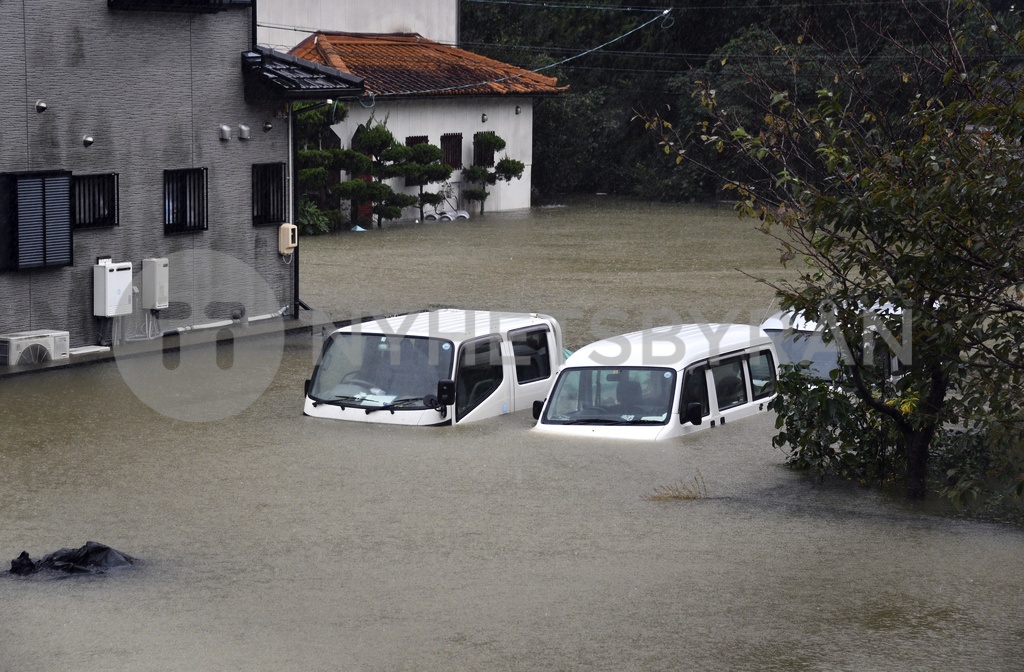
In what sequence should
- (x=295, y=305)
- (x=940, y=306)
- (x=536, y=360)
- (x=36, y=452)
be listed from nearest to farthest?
(x=940, y=306)
(x=36, y=452)
(x=536, y=360)
(x=295, y=305)

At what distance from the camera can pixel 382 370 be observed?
14836 millimetres

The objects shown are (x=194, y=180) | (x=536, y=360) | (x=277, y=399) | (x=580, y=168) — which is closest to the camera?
(x=536, y=360)

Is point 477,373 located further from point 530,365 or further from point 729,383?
point 729,383

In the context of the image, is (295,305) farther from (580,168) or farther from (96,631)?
(580,168)

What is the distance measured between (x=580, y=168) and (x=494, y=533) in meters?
38.6

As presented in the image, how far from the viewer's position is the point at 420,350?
1466 cm

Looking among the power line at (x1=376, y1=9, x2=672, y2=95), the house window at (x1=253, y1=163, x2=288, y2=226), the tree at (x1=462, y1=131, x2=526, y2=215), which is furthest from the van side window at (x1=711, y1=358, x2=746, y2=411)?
the tree at (x1=462, y1=131, x2=526, y2=215)

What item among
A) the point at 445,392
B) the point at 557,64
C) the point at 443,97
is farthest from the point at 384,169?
the point at 445,392

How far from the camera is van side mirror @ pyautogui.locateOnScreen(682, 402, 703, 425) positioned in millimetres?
13711

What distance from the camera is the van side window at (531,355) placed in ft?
50.7

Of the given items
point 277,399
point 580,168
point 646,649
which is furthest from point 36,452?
point 580,168

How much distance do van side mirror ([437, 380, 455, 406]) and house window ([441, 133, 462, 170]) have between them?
27.3m

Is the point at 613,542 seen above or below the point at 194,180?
below

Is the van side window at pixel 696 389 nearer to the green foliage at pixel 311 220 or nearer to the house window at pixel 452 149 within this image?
the green foliage at pixel 311 220
